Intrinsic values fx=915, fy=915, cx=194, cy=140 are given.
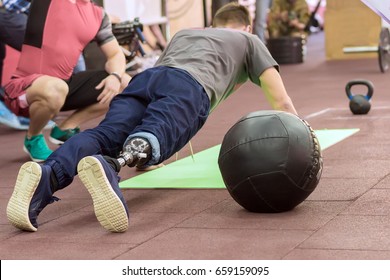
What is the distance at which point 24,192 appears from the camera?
4105mm

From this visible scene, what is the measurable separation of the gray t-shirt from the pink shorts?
1.40 meters

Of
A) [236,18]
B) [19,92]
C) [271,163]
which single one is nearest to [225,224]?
[271,163]

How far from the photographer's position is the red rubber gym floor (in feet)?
12.1

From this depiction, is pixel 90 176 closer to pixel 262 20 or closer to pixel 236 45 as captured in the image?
pixel 236 45

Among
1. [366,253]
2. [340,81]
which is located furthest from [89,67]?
[366,253]

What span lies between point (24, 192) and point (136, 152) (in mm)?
572

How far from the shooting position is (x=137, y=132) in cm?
446

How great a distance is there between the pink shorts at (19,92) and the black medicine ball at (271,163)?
2.36 metres

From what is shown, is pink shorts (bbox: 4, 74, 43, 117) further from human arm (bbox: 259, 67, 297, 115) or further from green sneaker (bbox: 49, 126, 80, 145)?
human arm (bbox: 259, 67, 297, 115)

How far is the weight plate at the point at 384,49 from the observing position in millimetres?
11641

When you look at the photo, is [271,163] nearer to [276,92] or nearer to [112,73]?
[276,92]

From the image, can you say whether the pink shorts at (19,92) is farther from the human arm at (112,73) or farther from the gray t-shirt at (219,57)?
the gray t-shirt at (219,57)

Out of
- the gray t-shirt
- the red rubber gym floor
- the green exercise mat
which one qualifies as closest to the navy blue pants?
the gray t-shirt

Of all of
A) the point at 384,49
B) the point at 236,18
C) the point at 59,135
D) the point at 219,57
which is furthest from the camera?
the point at 384,49
